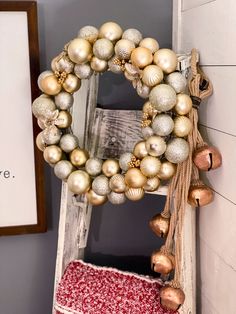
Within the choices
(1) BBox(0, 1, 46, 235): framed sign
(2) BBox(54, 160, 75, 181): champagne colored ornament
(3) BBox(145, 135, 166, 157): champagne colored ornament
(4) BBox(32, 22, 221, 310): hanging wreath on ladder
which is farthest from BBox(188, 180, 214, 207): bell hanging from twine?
(1) BBox(0, 1, 46, 235): framed sign

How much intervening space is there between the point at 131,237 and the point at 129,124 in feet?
0.89

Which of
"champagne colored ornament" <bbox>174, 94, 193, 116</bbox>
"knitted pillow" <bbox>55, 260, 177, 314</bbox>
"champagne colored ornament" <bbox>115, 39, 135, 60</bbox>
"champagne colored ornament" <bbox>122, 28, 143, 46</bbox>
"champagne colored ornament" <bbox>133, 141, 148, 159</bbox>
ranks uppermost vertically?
"champagne colored ornament" <bbox>122, 28, 143, 46</bbox>

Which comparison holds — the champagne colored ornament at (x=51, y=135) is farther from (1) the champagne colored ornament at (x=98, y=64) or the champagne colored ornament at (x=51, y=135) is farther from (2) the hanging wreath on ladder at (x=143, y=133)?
(1) the champagne colored ornament at (x=98, y=64)

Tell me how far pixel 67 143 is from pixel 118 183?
0.11 metres

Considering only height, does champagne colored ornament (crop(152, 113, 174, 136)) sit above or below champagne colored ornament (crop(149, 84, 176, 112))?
below

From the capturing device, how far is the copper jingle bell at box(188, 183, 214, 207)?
717 mm

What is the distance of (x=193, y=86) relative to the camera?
710 mm

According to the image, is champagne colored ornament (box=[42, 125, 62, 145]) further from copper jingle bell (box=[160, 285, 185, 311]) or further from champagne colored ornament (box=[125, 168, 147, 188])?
copper jingle bell (box=[160, 285, 185, 311])

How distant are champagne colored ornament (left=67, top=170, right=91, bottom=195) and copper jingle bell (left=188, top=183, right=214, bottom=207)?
170mm

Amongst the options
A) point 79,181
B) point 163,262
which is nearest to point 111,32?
point 79,181

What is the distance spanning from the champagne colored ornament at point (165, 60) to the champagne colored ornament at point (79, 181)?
0.69ft

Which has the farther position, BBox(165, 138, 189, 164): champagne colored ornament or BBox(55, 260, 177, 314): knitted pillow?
BBox(55, 260, 177, 314): knitted pillow

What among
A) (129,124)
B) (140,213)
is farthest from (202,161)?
(140,213)

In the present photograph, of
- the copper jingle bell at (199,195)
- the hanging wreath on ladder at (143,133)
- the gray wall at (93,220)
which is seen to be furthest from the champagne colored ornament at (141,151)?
the gray wall at (93,220)
